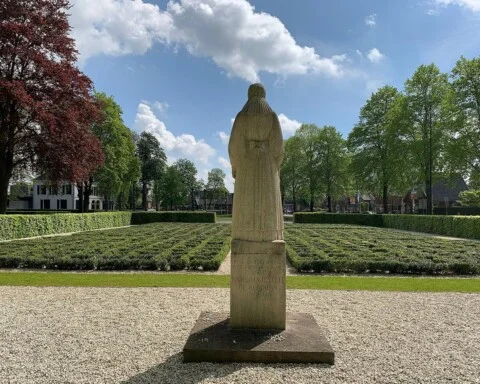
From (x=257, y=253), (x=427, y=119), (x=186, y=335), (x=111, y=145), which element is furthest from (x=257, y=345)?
(x=111, y=145)

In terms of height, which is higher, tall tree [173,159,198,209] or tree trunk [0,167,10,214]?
tall tree [173,159,198,209]

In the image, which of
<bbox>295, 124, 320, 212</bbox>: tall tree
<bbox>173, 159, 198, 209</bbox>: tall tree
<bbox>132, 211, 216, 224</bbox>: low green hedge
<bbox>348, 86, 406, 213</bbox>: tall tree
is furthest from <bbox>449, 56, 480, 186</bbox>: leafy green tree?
<bbox>173, 159, 198, 209</bbox>: tall tree

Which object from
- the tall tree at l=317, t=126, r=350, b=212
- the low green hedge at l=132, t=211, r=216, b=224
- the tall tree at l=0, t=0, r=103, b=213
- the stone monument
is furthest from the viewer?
the tall tree at l=317, t=126, r=350, b=212

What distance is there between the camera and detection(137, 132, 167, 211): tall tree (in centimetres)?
6550

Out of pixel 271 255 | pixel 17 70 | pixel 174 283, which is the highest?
pixel 17 70

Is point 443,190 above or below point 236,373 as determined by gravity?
above

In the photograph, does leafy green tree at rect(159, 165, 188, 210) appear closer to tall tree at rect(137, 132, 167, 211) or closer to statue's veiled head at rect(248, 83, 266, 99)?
tall tree at rect(137, 132, 167, 211)

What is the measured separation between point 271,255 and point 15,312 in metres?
5.43

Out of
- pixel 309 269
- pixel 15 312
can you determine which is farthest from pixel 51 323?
pixel 309 269

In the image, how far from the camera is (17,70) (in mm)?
24062

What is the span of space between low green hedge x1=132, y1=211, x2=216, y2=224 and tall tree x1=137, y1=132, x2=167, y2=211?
1002 inches

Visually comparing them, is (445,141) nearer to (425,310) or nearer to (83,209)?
(425,310)

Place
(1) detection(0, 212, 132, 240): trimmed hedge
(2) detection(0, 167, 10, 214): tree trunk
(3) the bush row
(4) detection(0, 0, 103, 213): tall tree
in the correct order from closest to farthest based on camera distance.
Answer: (1) detection(0, 212, 132, 240): trimmed hedge
(3) the bush row
(4) detection(0, 0, 103, 213): tall tree
(2) detection(0, 167, 10, 214): tree trunk

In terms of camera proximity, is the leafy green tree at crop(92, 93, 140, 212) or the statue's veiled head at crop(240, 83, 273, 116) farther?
the leafy green tree at crop(92, 93, 140, 212)
